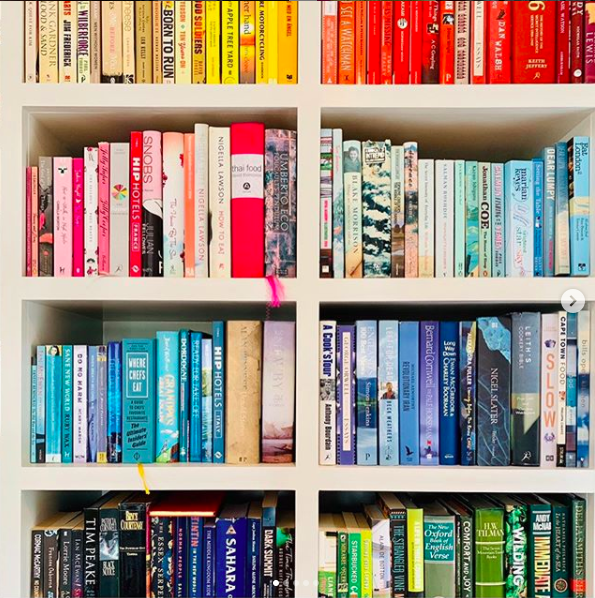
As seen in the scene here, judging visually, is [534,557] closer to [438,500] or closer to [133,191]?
[438,500]

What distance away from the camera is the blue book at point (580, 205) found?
41.8 inches

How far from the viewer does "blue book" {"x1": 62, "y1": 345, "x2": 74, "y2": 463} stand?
3.54 feet

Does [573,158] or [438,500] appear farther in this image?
[438,500]

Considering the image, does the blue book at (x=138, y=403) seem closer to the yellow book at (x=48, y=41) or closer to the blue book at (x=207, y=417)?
the blue book at (x=207, y=417)

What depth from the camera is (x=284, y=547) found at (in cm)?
108

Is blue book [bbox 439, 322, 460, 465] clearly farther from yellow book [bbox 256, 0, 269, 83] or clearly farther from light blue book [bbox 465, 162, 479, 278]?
yellow book [bbox 256, 0, 269, 83]

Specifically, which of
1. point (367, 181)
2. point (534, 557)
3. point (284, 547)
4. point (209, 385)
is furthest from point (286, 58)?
point (534, 557)

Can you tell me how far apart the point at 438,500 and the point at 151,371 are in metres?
0.60

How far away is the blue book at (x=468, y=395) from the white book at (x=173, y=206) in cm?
51

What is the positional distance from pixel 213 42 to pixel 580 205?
0.69 metres

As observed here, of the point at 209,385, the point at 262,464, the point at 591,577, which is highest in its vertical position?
the point at 209,385

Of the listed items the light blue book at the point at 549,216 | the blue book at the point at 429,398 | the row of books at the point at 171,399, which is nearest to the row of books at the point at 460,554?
the blue book at the point at 429,398

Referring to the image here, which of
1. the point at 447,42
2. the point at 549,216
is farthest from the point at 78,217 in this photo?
the point at 549,216

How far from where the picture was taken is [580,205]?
3.48ft
